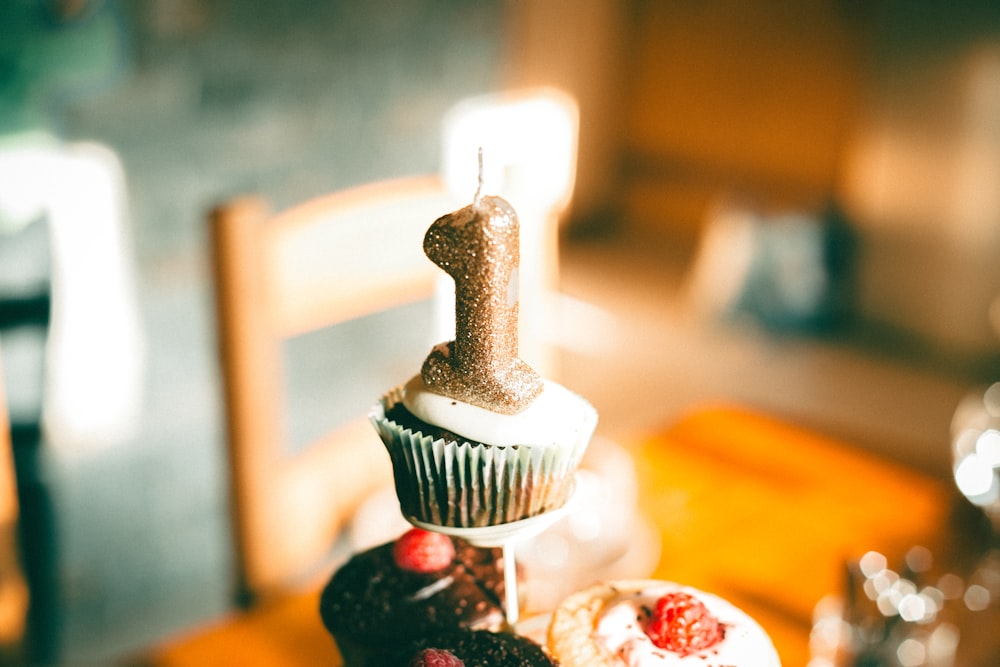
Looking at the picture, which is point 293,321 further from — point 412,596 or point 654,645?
point 654,645

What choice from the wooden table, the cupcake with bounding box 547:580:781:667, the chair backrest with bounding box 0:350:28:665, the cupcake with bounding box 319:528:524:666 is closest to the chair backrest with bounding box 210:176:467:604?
the wooden table

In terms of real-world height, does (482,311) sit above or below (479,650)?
above

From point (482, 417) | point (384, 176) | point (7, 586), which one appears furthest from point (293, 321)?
point (384, 176)

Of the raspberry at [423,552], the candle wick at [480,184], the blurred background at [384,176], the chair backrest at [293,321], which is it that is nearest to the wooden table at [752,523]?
the blurred background at [384,176]

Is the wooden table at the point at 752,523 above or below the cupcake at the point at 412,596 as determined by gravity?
below

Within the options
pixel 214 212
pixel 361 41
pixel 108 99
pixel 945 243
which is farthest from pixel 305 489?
pixel 945 243

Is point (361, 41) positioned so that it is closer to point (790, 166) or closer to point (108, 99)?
point (108, 99)

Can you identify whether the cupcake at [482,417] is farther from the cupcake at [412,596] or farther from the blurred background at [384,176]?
the blurred background at [384,176]
